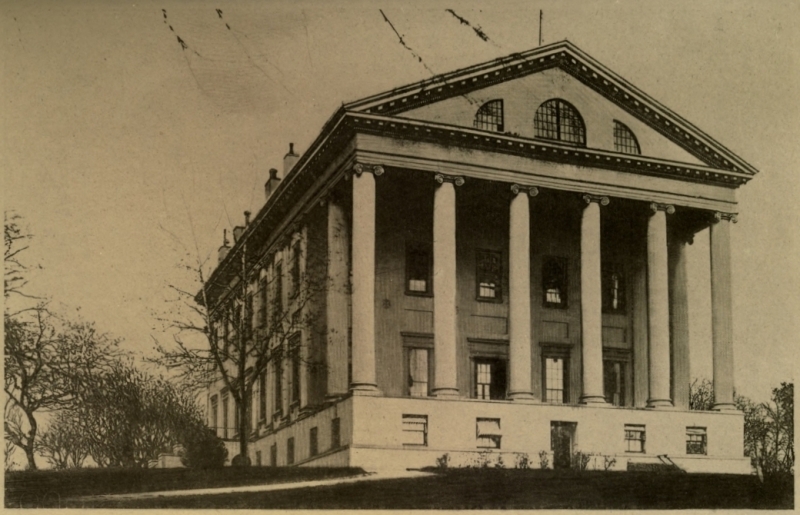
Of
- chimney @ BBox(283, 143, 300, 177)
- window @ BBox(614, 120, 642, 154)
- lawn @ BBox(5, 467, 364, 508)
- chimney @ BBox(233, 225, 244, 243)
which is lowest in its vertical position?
lawn @ BBox(5, 467, 364, 508)

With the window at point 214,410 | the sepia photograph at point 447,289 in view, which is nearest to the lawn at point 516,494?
the sepia photograph at point 447,289

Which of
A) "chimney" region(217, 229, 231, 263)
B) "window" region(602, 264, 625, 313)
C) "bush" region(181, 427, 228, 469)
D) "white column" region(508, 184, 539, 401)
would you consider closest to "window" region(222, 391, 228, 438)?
"bush" region(181, 427, 228, 469)

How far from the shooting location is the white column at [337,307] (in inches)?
1160

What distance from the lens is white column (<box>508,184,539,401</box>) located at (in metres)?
29.9

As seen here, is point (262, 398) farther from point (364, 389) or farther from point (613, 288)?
point (613, 288)

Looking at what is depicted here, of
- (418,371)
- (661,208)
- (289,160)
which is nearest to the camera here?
(289,160)

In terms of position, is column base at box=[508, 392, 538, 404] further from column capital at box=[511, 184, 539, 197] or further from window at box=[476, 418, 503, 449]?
column capital at box=[511, 184, 539, 197]

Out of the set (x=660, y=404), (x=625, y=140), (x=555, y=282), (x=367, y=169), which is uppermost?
(x=625, y=140)

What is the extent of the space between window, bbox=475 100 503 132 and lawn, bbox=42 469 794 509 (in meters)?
9.18

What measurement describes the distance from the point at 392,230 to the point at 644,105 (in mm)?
7371

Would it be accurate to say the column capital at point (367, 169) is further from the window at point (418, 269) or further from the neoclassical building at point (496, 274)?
the window at point (418, 269)

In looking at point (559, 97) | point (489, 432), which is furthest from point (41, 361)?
point (559, 97)

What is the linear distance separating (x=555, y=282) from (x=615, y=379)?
10.8 feet

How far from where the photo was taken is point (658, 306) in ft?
104
